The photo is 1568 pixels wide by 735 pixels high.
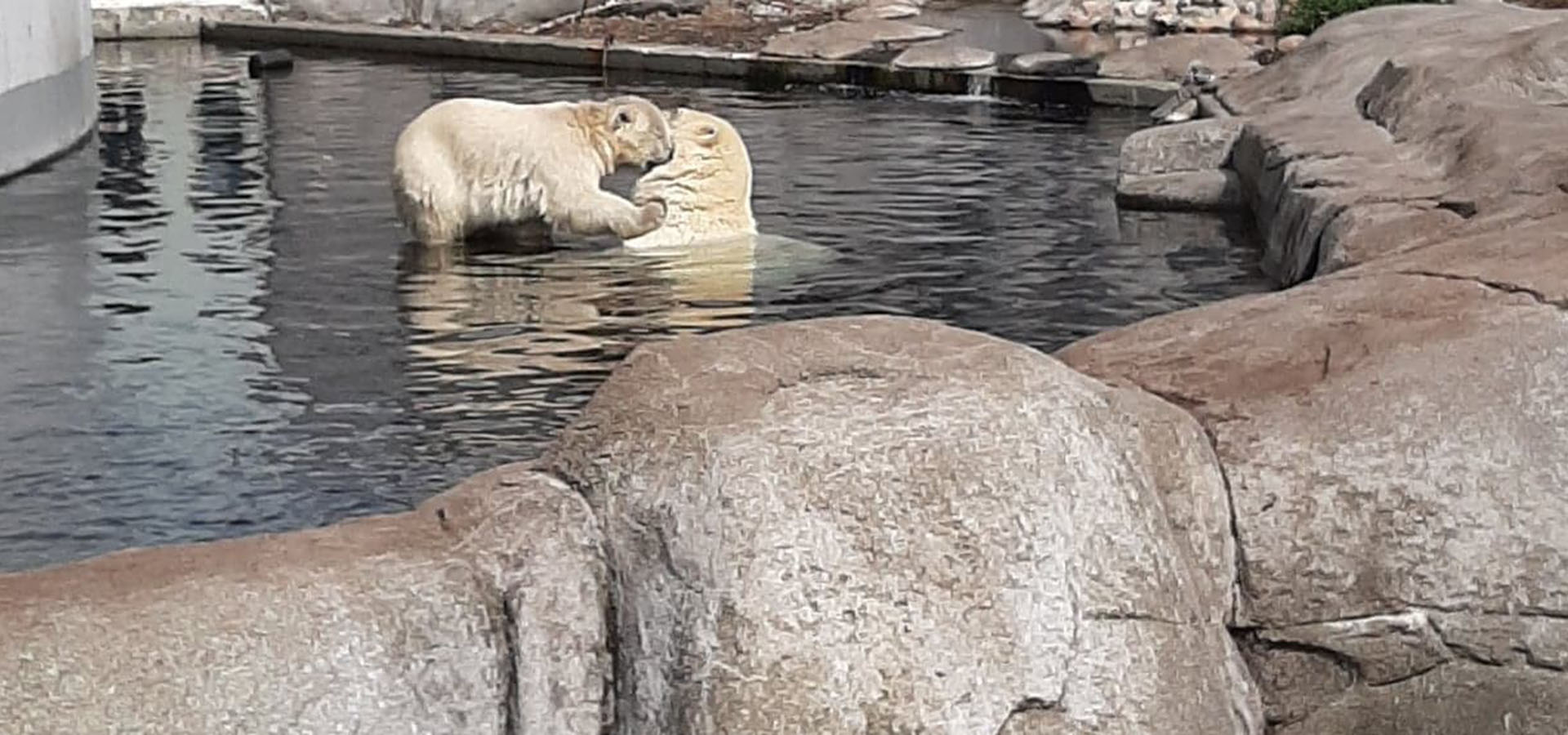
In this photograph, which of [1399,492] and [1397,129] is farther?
[1397,129]

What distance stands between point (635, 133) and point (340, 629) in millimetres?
7001

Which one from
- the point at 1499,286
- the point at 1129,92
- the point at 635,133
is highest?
the point at 1499,286

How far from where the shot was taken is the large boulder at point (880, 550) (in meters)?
3.48

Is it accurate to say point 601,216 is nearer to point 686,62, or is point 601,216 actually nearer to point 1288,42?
point 686,62

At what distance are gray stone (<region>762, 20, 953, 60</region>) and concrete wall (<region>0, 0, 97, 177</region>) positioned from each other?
5973mm

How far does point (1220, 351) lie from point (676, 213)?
20.6 feet

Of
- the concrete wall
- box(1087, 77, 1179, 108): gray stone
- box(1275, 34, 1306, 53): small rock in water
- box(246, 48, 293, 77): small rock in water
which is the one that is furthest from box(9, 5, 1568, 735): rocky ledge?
box(246, 48, 293, 77): small rock in water

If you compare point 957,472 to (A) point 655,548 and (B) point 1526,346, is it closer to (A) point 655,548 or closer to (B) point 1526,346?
(A) point 655,548

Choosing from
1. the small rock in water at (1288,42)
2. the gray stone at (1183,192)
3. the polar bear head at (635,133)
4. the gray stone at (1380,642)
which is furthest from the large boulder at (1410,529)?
the small rock in water at (1288,42)

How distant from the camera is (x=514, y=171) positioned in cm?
1009

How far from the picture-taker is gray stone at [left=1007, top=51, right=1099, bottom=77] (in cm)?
1844

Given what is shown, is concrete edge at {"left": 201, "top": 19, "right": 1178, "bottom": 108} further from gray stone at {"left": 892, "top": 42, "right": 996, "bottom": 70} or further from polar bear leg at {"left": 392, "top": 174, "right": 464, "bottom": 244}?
polar bear leg at {"left": 392, "top": 174, "right": 464, "bottom": 244}

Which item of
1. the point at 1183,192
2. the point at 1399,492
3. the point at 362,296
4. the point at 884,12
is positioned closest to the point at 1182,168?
the point at 1183,192

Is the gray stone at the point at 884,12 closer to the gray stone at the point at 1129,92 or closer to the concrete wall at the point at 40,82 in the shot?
the gray stone at the point at 1129,92
